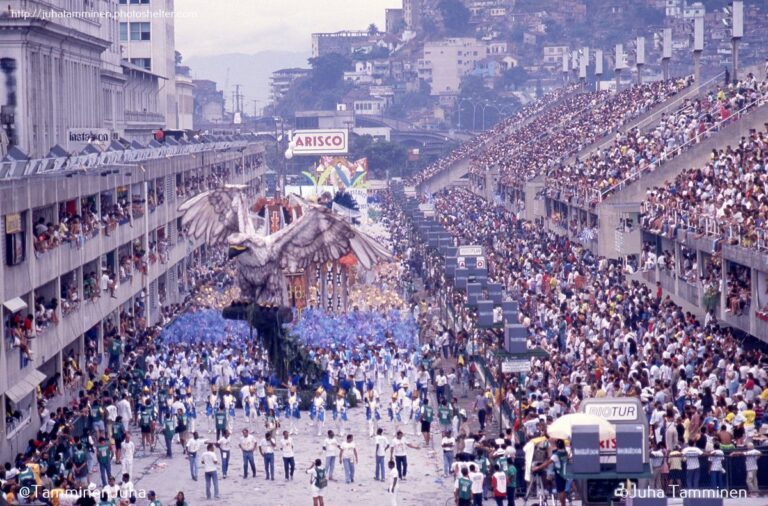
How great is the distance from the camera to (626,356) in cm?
3462

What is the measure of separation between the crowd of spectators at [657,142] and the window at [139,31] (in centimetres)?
4301

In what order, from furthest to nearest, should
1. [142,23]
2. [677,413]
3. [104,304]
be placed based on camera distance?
[142,23] → [104,304] → [677,413]

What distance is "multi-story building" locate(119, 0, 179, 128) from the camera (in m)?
100

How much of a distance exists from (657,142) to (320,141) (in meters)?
73.7

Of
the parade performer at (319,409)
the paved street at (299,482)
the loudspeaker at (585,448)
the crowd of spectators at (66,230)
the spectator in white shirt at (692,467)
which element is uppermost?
the crowd of spectators at (66,230)

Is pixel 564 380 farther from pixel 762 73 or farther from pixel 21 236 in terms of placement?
pixel 762 73

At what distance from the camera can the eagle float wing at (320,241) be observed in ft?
121

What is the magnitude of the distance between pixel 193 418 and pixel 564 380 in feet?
28.5

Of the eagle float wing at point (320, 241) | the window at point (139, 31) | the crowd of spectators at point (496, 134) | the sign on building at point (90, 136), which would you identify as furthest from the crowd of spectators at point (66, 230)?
the crowd of spectators at point (496, 134)

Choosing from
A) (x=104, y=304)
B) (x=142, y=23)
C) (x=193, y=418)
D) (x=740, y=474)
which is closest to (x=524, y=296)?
(x=104, y=304)

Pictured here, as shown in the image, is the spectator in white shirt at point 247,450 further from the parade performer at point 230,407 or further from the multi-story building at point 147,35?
the multi-story building at point 147,35

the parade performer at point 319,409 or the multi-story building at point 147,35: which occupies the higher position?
the multi-story building at point 147,35

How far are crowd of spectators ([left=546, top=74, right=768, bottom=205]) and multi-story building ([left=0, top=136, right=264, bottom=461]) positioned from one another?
17.2m

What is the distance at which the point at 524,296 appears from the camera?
47000mm
